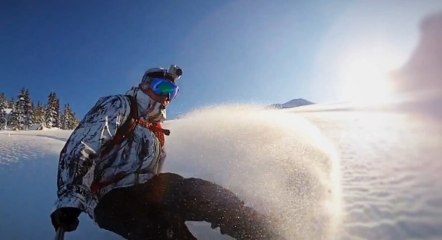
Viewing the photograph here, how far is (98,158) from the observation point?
3.01 metres

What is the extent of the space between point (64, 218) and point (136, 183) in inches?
33.7

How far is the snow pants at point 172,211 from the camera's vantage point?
2.93 metres

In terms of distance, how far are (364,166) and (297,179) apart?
151cm

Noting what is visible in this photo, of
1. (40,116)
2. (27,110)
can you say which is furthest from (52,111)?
(27,110)

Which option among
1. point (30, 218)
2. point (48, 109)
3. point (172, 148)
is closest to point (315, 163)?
point (172, 148)

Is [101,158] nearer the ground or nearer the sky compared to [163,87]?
nearer the ground

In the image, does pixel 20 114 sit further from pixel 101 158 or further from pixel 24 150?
pixel 101 158

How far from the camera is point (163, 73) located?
3754 millimetres

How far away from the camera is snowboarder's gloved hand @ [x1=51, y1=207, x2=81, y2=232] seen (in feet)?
8.40

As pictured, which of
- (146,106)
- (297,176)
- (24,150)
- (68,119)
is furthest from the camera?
(68,119)

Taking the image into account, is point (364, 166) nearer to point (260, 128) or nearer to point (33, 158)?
point (260, 128)

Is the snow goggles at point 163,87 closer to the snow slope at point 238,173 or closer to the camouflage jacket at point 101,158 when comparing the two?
the camouflage jacket at point 101,158

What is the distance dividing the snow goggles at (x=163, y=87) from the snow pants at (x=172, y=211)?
2.72 ft

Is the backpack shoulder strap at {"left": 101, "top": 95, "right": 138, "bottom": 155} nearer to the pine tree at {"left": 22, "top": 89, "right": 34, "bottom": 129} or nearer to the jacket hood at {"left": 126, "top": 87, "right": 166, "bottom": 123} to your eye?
the jacket hood at {"left": 126, "top": 87, "right": 166, "bottom": 123}
